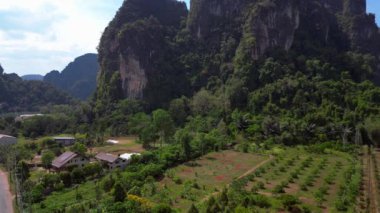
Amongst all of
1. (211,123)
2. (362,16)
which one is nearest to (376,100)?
(211,123)

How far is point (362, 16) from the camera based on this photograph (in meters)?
86.0

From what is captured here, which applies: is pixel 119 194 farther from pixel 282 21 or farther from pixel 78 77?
pixel 78 77

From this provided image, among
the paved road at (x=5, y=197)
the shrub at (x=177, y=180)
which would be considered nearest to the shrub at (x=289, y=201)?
the shrub at (x=177, y=180)

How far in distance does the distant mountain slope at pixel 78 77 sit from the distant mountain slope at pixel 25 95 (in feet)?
126

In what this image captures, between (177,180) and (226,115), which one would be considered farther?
(226,115)

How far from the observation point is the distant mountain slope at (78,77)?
164375 mm

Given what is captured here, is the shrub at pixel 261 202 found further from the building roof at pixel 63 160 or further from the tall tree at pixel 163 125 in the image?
the tall tree at pixel 163 125

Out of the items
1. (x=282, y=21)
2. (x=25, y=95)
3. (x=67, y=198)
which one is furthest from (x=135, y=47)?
(x=25, y=95)

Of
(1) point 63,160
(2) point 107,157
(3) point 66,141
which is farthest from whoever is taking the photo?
(3) point 66,141

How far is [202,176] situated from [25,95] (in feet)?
302

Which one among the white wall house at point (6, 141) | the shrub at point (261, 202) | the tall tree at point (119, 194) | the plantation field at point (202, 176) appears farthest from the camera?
the white wall house at point (6, 141)

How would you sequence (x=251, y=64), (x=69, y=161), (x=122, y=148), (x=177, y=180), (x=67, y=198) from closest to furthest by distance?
1. (x=67, y=198)
2. (x=177, y=180)
3. (x=69, y=161)
4. (x=122, y=148)
5. (x=251, y=64)

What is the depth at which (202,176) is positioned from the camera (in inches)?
1483

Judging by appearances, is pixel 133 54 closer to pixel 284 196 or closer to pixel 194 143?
pixel 194 143
